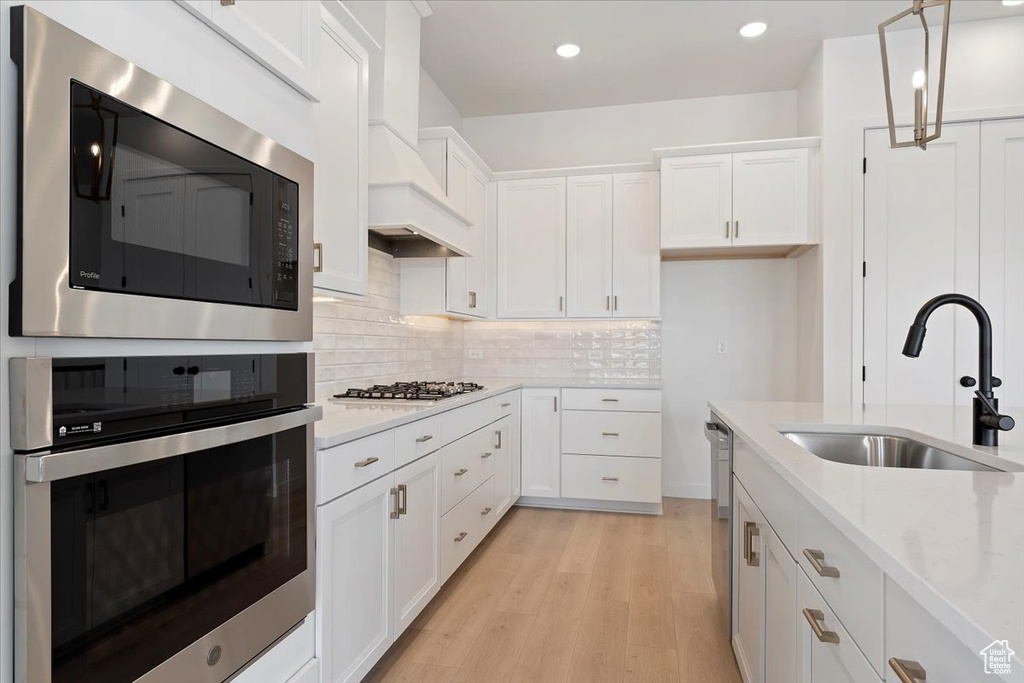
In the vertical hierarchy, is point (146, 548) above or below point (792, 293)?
below

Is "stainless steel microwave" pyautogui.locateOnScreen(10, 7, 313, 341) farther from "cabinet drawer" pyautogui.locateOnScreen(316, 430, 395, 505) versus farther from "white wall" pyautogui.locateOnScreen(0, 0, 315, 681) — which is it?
"cabinet drawer" pyautogui.locateOnScreen(316, 430, 395, 505)

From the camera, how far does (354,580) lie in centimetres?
173

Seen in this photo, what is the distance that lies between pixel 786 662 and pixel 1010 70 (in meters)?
3.70

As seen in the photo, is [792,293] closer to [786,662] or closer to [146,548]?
[786,662]

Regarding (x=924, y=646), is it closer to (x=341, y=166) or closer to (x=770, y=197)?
(x=341, y=166)

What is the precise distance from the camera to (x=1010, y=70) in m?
3.31

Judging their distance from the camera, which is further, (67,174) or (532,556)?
(532,556)

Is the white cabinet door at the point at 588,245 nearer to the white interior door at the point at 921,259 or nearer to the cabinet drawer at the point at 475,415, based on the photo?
the cabinet drawer at the point at 475,415

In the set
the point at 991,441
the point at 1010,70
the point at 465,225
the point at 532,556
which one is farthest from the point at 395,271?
the point at 1010,70

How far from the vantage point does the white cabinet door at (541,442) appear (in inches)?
157

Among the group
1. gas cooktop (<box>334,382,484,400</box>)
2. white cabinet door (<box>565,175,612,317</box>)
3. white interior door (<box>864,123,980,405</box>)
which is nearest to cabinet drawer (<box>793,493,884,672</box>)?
gas cooktop (<box>334,382,484,400</box>)

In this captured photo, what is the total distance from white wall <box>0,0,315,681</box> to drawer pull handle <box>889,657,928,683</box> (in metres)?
1.14

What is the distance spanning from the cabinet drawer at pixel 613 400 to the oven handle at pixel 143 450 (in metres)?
2.76

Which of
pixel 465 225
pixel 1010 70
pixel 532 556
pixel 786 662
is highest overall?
pixel 1010 70
